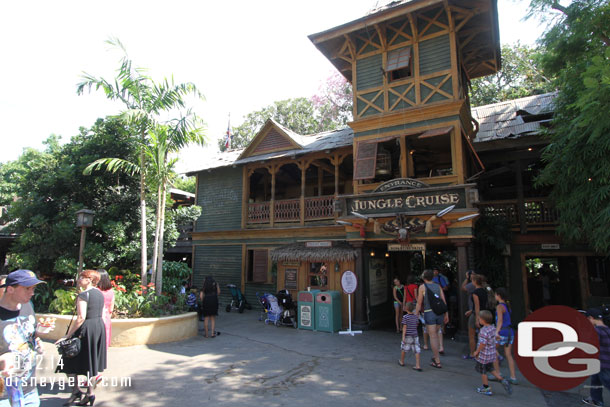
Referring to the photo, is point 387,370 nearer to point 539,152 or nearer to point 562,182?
point 562,182

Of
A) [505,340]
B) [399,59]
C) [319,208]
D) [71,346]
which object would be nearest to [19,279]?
[71,346]

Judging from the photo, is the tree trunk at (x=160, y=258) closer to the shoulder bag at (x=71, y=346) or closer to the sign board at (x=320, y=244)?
the sign board at (x=320, y=244)

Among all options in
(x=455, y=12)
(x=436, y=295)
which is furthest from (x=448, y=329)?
(x=455, y=12)

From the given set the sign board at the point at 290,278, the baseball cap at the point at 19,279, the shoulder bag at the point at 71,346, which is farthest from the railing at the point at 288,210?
the baseball cap at the point at 19,279

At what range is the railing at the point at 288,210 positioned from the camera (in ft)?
49.2

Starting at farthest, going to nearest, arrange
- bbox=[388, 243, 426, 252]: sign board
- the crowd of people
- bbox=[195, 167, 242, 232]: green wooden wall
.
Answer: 1. bbox=[195, 167, 242, 232]: green wooden wall
2. bbox=[388, 243, 426, 252]: sign board
3. the crowd of people

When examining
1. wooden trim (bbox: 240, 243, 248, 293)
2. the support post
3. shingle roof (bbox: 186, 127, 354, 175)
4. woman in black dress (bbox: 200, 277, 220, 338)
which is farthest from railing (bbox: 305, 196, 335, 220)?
woman in black dress (bbox: 200, 277, 220, 338)

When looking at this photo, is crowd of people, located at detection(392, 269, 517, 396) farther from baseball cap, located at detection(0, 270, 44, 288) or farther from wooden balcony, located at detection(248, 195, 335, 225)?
baseball cap, located at detection(0, 270, 44, 288)

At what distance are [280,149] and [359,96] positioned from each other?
447 centimetres

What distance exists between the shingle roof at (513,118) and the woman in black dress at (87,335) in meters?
12.9

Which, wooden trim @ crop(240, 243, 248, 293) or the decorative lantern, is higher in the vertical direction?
the decorative lantern

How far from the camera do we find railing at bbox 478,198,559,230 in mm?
11859

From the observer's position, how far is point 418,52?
38.1ft

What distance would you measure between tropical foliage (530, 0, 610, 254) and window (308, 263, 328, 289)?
7.48m
